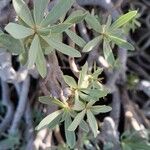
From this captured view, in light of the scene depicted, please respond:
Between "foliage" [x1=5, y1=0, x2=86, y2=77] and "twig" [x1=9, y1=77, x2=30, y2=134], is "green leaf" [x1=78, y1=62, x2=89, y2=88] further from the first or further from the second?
"twig" [x1=9, y1=77, x2=30, y2=134]

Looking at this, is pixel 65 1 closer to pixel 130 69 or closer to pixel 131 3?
pixel 131 3

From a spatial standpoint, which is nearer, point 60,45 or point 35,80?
point 60,45

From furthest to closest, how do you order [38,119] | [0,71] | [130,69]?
[130,69] → [38,119] → [0,71]

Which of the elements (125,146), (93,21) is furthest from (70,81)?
(125,146)

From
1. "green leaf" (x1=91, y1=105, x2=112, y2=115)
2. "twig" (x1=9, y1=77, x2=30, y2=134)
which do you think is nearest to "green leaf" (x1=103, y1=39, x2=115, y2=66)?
"green leaf" (x1=91, y1=105, x2=112, y2=115)

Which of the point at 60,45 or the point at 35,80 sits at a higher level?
the point at 35,80

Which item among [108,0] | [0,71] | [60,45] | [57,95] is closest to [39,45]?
[60,45]
